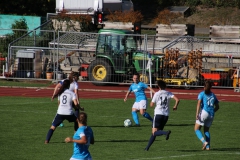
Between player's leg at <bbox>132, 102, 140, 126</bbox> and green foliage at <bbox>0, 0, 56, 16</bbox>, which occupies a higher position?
green foliage at <bbox>0, 0, 56, 16</bbox>

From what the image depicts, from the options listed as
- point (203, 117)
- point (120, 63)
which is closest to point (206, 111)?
point (203, 117)

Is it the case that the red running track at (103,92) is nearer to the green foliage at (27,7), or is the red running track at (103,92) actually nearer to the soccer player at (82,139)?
the soccer player at (82,139)

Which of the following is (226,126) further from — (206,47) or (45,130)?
Result: (206,47)

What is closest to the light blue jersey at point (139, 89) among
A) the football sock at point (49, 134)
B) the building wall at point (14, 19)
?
the football sock at point (49, 134)

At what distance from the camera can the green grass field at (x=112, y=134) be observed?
15.5 m

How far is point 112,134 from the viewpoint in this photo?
741 inches

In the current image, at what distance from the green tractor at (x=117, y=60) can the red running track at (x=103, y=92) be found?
0.59 meters

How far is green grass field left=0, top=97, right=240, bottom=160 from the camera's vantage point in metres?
15.5

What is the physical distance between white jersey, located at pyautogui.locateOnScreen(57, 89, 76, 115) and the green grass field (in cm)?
85

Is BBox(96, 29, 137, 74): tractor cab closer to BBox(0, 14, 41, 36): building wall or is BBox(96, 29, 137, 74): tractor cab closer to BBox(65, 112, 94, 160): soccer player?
BBox(0, 14, 41, 36): building wall

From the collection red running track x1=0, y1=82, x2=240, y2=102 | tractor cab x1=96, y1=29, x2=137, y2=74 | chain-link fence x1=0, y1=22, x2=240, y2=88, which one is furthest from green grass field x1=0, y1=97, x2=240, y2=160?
tractor cab x1=96, y1=29, x2=137, y2=74

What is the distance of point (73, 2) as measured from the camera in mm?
46375

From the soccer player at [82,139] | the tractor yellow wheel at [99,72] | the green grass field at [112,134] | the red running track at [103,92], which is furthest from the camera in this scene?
the tractor yellow wheel at [99,72]

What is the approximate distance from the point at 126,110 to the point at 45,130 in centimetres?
609
